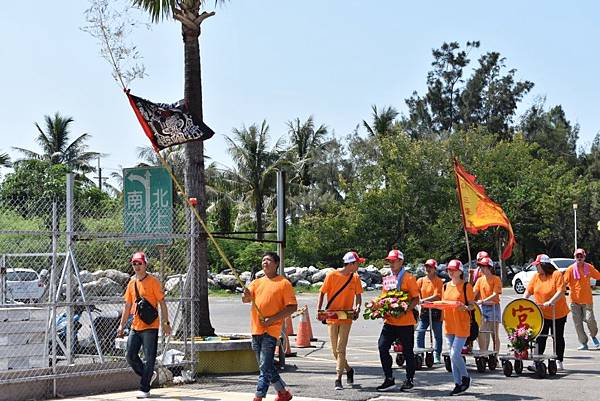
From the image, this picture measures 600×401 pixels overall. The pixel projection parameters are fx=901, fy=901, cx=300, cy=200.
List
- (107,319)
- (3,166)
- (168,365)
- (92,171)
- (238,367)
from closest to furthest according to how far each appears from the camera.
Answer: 1. (168,365)
2. (238,367)
3. (107,319)
4. (3,166)
5. (92,171)

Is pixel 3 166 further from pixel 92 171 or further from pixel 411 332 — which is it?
pixel 411 332

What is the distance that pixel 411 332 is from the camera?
1159 centimetres

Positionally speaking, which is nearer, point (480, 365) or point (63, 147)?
point (480, 365)

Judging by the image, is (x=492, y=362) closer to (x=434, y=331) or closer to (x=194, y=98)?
(x=434, y=331)

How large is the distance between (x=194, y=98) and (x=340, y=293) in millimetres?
4794

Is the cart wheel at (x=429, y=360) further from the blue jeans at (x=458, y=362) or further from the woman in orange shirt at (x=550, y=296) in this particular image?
the blue jeans at (x=458, y=362)

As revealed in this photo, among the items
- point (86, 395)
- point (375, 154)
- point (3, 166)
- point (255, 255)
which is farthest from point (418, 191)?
point (86, 395)

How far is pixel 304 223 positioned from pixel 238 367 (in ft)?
116

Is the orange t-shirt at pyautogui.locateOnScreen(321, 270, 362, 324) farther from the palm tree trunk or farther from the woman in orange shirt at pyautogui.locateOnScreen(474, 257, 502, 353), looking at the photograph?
the palm tree trunk

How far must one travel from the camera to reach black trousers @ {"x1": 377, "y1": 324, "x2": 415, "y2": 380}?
11.5m

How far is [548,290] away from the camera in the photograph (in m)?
13.7

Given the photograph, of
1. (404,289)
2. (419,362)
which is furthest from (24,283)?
(404,289)

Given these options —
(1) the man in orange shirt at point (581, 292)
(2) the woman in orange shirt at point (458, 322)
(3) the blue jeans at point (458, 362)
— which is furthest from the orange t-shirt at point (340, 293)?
(1) the man in orange shirt at point (581, 292)

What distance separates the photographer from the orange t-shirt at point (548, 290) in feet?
44.5
